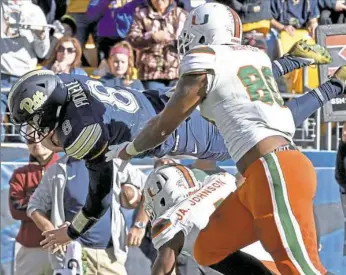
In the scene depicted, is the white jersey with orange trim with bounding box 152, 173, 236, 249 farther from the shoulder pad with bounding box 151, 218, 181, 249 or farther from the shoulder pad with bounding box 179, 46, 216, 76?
the shoulder pad with bounding box 179, 46, 216, 76

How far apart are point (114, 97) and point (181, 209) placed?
775 millimetres

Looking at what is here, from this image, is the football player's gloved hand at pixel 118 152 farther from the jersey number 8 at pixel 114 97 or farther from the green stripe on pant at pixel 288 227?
the green stripe on pant at pixel 288 227

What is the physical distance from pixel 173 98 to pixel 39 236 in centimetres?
301

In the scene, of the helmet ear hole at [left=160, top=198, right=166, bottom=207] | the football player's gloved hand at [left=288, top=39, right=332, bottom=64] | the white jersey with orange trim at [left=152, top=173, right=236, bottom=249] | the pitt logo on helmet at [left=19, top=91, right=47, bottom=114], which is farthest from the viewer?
the football player's gloved hand at [left=288, top=39, right=332, bottom=64]

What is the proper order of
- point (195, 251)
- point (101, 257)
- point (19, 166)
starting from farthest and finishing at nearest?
point (19, 166), point (101, 257), point (195, 251)

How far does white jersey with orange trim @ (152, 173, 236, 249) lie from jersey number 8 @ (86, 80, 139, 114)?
632 mm

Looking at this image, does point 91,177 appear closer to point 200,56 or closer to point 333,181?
point 200,56

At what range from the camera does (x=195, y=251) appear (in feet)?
16.8

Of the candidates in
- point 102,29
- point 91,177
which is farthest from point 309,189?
point 102,29

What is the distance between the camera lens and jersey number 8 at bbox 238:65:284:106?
481 centimetres

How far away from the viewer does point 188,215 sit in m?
5.25

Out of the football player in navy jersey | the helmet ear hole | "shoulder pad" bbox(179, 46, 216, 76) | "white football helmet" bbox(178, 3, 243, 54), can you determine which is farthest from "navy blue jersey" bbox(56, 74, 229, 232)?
"shoulder pad" bbox(179, 46, 216, 76)

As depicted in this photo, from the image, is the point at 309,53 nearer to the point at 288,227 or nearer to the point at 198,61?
the point at 198,61

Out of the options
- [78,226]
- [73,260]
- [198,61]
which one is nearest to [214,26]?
[198,61]
